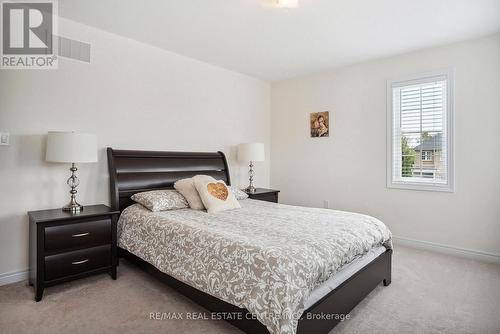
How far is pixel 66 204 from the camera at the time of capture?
291 cm

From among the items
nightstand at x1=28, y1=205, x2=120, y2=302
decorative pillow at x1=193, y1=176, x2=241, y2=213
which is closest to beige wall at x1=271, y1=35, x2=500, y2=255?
decorative pillow at x1=193, y1=176, x2=241, y2=213

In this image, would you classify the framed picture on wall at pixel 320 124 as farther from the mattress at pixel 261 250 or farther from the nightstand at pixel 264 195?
the mattress at pixel 261 250

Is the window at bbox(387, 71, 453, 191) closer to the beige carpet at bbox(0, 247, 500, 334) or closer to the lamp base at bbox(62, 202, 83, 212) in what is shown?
the beige carpet at bbox(0, 247, 500, 334)

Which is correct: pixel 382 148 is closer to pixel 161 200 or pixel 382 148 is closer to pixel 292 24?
pixel 292 24

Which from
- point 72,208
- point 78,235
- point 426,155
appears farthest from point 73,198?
point 426,155

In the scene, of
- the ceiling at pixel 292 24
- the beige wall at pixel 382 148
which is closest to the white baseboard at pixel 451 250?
the beige wall at pixel 382 148

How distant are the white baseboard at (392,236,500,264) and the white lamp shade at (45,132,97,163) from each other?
390cm

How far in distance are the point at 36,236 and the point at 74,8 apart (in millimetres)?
2090

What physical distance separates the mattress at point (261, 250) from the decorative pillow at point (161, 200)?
0.26ft

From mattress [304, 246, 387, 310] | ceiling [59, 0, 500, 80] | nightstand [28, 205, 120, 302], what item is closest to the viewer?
mattress [304, 246, 387, 310]

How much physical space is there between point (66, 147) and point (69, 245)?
852mm

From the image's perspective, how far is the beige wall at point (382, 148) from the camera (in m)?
3.23

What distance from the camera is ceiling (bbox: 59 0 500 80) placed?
2.63 meters

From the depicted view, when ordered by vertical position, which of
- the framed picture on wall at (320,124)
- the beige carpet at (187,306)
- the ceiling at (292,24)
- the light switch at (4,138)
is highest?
the ceiling at (292,24)
